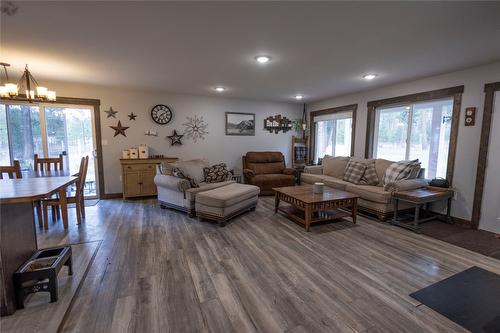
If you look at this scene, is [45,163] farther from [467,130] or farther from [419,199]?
[467,130]

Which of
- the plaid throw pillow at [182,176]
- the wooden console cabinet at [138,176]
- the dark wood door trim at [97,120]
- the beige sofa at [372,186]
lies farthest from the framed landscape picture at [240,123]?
the dark wood door trim at [97,120]

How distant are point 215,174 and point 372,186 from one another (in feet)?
9.52

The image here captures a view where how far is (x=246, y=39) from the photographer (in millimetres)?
2498

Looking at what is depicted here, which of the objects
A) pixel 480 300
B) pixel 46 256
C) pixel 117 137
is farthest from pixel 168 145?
pixel 480 300

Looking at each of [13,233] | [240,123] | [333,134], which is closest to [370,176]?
[333,134]

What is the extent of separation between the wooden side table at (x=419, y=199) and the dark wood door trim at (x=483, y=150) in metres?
0.29

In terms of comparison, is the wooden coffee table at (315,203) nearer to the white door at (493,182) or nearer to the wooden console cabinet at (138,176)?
the white door at (493,182)

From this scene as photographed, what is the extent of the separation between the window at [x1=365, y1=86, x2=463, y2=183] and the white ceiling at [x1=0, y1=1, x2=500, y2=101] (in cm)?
56

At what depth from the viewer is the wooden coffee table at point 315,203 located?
3350 millimetres

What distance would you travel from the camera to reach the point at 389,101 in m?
4.54

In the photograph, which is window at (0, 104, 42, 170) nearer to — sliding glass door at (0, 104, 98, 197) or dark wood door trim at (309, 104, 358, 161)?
sliding glass door at (0, 104, 98, 197)

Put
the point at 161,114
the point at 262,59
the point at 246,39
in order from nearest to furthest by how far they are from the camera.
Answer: the point at 246,39 → the point at 262,59 → the point at 161,114

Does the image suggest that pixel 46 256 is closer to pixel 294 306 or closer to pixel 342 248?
pixel 294 306

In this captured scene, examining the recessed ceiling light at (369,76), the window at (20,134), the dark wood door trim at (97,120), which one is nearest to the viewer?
the recessed ceiling light at (369,76)
